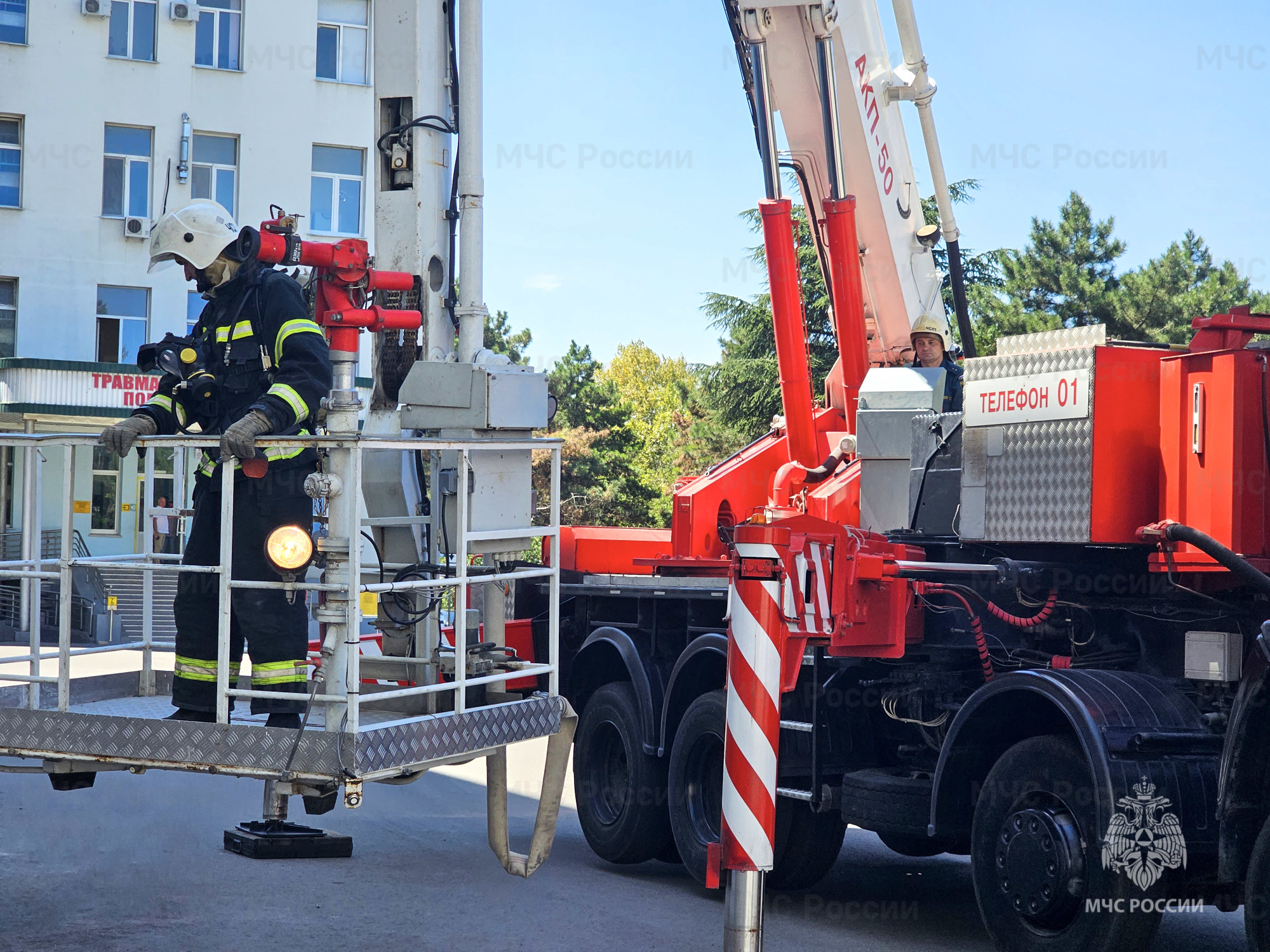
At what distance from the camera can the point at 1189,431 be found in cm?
534

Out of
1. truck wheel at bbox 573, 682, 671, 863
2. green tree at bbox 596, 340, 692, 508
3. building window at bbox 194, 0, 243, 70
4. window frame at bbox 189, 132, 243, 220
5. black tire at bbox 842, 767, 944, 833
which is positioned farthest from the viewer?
green tree at bbox 596, 340, 692, 508

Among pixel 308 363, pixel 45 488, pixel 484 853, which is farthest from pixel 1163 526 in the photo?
pixel 45 488

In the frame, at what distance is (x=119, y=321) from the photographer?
31.5 meters

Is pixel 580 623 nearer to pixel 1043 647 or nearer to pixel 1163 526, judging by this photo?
pixel 1043 647

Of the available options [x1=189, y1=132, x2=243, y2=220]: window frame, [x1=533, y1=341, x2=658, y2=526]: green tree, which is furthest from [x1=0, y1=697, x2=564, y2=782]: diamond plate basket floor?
[x1=533, y1=341, x2=658, y2=526]: green tree

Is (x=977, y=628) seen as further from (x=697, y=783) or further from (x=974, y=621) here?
(x=697, y=783)

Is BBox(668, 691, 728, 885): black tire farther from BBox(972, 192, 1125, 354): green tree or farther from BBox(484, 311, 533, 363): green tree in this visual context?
BBox(484, 311, 533, 363): green tree

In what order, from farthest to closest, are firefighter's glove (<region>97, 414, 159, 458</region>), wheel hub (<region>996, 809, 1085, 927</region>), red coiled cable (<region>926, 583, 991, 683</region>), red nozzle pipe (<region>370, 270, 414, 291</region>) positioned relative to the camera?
1. red nozzle pipe (<region>370, 270, 414, 291</region>)
2. red coiled cable (<region>926, 583, 991, 683</region>)
3. firefighter's glove (<region>97, 414, 159, 458</region>)
4. wheel hub (<region>996, 809, 1085, 927</region>)

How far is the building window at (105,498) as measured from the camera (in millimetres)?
32281

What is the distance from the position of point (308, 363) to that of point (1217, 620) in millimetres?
3627

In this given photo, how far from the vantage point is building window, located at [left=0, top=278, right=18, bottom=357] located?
30875 millimetres

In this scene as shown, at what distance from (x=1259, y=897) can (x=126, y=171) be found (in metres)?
31.1

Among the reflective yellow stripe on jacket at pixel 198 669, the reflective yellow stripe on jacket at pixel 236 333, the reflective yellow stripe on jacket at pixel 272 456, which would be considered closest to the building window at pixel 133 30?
the reflective yellow stripe on jacket at pixel 236 333

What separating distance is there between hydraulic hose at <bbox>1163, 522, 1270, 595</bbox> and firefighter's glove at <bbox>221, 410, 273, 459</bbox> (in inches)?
131
